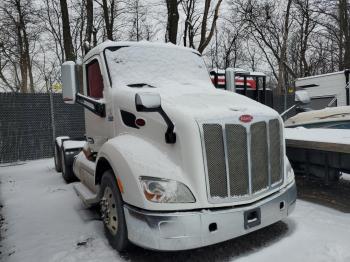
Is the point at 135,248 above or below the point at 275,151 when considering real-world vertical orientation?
below

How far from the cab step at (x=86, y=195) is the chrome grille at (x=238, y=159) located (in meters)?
1.71

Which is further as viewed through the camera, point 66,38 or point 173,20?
point 66,38

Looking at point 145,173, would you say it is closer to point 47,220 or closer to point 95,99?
point 95,99

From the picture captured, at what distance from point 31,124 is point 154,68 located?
7.88 metres

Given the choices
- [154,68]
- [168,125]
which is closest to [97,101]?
[154,68]

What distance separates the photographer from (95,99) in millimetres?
5359

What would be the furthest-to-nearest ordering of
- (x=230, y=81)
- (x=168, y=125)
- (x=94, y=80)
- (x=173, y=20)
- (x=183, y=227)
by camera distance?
(x=173, y=20) < (x=230, y=81) < (x=94, y=80) < (x=168, y=125) < (x=183, y=227)

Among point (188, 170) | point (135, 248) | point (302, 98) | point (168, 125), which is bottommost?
point (135, 248)

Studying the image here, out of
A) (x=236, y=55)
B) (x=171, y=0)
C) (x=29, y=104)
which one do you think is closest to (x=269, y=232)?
(x=29, y=104)

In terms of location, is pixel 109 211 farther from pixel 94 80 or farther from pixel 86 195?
pixel 94 80

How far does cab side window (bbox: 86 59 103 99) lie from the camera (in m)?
5.28

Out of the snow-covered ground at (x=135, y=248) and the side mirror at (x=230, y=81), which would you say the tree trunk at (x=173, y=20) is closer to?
the side mirror at (x=230, y=81)

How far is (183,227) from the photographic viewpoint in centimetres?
337

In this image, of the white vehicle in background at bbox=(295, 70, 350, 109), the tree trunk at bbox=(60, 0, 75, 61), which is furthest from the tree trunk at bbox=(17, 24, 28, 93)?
the white vehicle in background at bbox=(295, 70, 350, 109)
